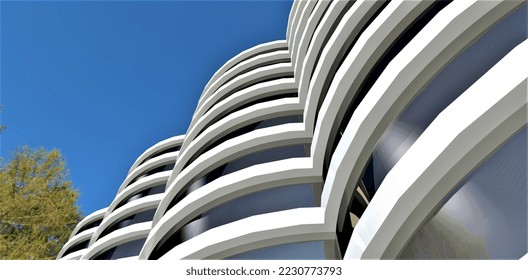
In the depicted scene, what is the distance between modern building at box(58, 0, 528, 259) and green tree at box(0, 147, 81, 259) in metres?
7.23

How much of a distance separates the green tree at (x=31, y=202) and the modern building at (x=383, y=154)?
285 inches

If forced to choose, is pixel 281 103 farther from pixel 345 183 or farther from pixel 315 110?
pixel 345 183

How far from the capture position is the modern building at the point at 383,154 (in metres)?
4.98

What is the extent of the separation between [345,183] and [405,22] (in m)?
3.62

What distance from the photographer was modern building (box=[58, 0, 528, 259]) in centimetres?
498

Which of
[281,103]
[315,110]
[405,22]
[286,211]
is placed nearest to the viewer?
[405,22]

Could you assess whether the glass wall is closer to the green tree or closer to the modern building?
the modern building

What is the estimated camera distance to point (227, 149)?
13250 millimetres

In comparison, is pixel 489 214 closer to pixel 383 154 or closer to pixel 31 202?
pixel 383 154

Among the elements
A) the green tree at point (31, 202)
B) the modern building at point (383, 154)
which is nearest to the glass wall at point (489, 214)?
the modern building at point (383, 154)

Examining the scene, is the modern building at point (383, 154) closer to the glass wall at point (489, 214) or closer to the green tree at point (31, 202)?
the glass wall at point (489, 214)

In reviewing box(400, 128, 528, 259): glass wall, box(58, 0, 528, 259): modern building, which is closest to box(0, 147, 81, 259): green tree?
box(58, 0, 528, 259): modern building
